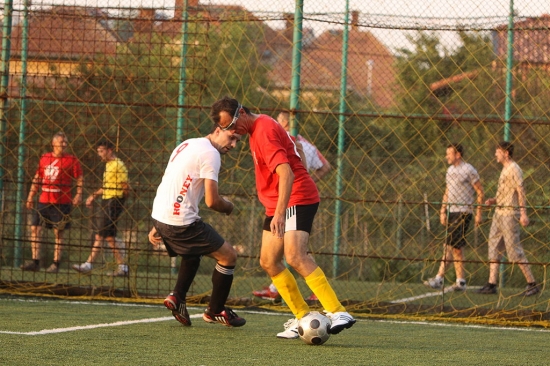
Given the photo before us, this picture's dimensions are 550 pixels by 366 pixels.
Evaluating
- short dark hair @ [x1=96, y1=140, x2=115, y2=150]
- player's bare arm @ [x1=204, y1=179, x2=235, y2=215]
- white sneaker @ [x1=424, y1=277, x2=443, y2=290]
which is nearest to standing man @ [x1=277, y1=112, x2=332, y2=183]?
white sneaker @ [x1=424, y1=277, x2=443, y2=290]

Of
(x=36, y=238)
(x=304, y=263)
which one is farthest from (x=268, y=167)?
(x=36, y=238)

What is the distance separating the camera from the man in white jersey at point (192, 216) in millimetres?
7160

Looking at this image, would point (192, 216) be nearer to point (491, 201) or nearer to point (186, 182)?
point (186, 182)

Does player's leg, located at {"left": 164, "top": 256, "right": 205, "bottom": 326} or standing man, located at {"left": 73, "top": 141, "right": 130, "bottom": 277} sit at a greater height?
standing man, located at {"left": 73, "top": 141, "right": 130, "bottom": 277}

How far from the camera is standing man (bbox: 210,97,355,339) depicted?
6.30 meters

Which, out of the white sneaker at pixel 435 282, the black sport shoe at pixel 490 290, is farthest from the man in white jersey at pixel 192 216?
the black sport shoe at pixel 490 290

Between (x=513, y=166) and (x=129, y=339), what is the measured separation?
5543 mm

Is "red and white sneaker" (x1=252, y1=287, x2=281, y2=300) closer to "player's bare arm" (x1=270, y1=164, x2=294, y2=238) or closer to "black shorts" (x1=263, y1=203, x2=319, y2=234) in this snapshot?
"black shorts" (x1=263, y1=203, x2=319, y2=234)

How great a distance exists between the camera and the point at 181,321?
725cm

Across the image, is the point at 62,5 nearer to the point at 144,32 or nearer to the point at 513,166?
the point at 144,32

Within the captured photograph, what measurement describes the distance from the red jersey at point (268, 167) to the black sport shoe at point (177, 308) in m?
1.03

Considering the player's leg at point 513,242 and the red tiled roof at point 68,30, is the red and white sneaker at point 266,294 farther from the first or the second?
the red tiled roof at point 68,30

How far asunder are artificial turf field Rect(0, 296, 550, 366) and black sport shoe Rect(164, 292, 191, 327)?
82mm

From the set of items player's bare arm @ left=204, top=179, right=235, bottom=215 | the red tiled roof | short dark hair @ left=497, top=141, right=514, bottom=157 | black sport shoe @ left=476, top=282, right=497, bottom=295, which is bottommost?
black sport shoe @ left=476, top=282, right=497, bottom=295
